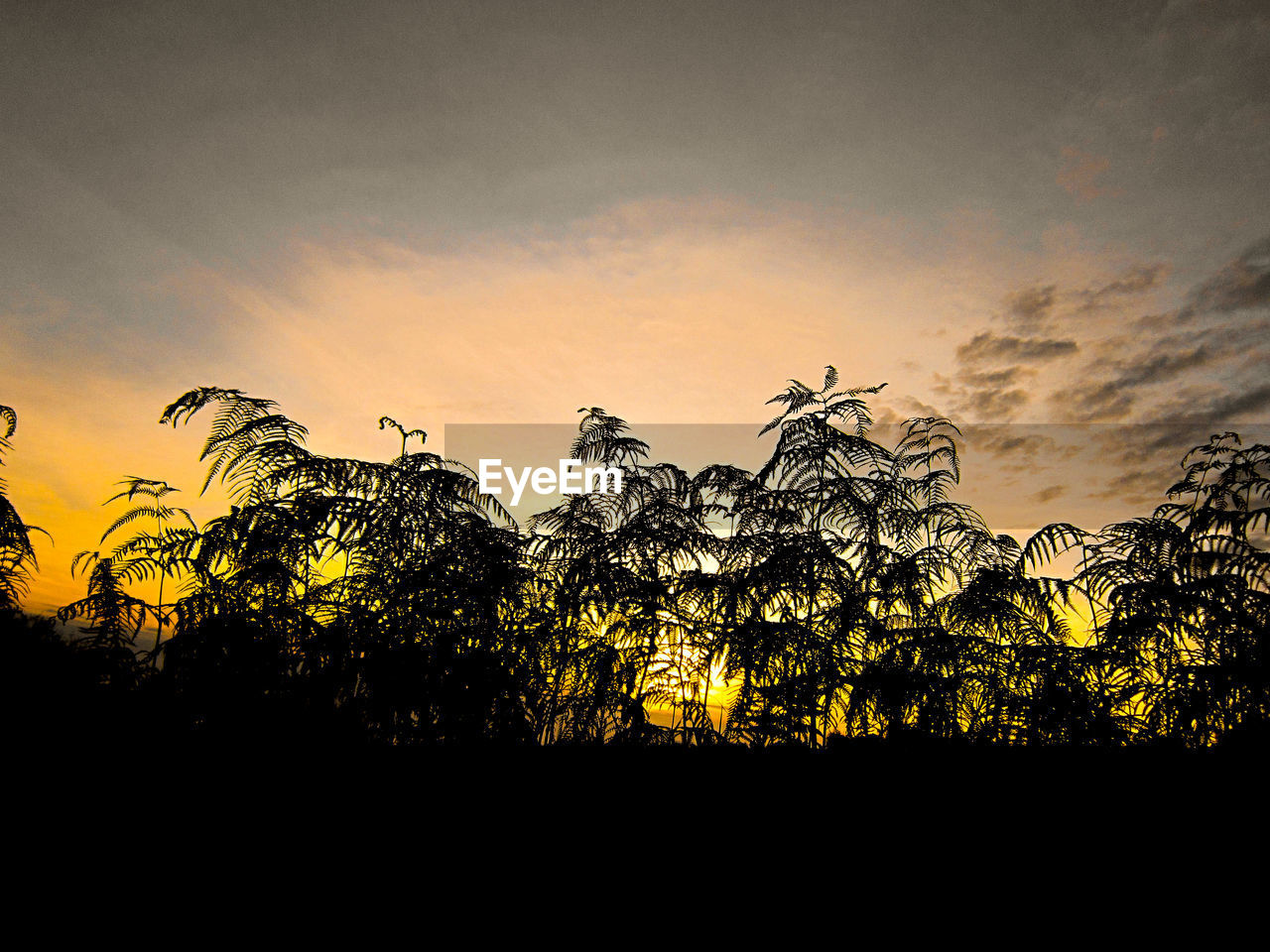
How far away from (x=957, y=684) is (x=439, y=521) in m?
2.75

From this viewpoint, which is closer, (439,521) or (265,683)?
(265,683)

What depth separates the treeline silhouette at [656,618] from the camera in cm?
274

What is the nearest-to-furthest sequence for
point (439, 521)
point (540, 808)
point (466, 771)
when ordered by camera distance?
point (540, 808), point (466, 771), point (439, 521)

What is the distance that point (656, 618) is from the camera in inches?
133

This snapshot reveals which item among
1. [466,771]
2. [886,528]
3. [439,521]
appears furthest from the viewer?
[886,528]

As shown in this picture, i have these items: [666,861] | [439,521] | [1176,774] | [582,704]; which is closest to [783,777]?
[666,861]

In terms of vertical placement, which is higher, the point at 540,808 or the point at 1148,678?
the point at 1148,678

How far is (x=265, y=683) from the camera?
2.66 metres

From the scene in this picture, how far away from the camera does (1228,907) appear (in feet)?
6.60

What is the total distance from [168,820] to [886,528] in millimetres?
3540

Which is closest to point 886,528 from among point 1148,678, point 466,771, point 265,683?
point 1148,678

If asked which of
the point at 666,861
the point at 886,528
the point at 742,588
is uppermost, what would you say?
the point at 886,528

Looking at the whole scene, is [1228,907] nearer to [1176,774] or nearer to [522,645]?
[1176,774]

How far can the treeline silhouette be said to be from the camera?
274cm
